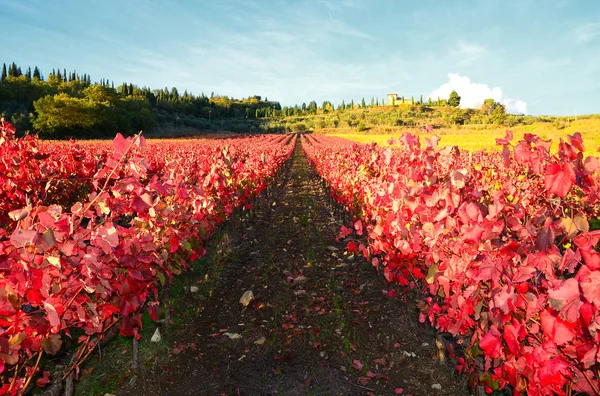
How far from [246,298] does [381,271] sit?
2.22 meters

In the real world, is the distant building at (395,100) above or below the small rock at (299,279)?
above

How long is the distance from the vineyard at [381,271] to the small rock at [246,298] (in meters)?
0.09

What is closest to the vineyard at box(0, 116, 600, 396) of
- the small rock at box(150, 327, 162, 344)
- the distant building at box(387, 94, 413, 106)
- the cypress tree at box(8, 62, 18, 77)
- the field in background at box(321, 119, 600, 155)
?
the small rock at box(150, 327, 162, 344)

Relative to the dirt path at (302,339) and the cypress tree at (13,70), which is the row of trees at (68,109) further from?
the dirt path at (302,339)

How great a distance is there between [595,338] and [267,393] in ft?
8.63

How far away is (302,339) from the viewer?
4086 mm

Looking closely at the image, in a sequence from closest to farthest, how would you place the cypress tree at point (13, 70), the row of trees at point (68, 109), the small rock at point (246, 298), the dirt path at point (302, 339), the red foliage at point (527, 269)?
1. the red foliage at point (527, 269)
2. the dirt path at point (302, 339)
3. the small rock at point (246, 298)
4. the row of trees at point (68, 109)
5. the cypress tree at point (13, 70)

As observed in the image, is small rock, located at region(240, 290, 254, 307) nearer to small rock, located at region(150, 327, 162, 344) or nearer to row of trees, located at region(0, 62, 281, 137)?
small rock, located at region(150, 327, 162, 344)

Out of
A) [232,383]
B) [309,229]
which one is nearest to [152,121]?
[309,229]

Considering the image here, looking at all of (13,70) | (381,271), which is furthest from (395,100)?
(381,271)

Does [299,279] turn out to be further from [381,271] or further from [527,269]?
[527,269]

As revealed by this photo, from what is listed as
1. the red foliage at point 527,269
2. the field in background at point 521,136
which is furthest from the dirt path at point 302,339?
the field in background at point 521,136

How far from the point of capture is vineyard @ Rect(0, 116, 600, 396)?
68.7 inches

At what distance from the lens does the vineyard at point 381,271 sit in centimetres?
175
